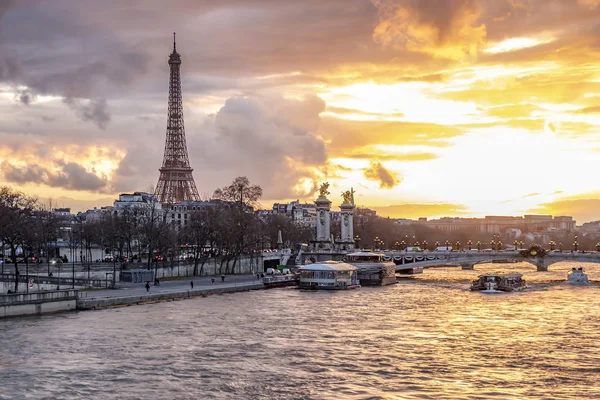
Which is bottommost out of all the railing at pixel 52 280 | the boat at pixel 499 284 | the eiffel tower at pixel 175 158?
the boat at pixel 499 284

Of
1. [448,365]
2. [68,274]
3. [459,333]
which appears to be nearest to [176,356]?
[448,365]

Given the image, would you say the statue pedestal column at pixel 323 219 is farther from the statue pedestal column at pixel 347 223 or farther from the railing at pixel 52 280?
the railing at pixel 52 280

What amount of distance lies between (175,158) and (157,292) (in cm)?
9143

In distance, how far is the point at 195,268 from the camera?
88.9m

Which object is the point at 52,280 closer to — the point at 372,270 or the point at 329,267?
the point at 329,267

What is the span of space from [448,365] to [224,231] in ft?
196

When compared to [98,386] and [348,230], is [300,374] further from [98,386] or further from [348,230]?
[348,230]

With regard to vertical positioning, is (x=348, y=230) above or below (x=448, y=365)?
above

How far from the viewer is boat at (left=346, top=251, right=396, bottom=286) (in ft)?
294

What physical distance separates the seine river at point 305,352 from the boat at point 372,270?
25833 mm

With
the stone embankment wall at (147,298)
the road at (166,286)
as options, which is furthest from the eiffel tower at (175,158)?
the stone embankment wall at (147,298)

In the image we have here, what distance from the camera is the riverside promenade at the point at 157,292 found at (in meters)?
58.2

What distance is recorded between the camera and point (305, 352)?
41594 millimetres

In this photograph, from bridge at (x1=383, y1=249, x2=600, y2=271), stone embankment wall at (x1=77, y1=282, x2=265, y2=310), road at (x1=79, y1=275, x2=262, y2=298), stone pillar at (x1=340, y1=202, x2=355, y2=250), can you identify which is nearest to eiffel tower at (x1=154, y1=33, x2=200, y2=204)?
stone pillar at (x1=340, y1=202, x2=355, y2=250)
